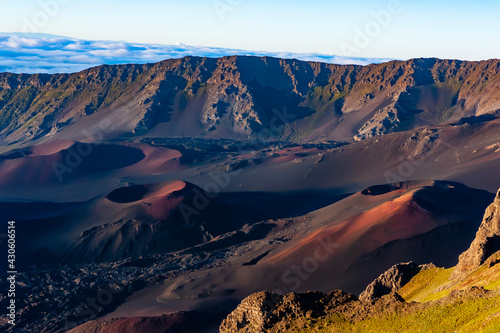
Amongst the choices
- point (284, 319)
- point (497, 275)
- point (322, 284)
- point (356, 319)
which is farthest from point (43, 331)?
point (497, 275)

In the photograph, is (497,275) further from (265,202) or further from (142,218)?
(265,202)

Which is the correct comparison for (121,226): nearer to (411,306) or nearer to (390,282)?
(390,282)

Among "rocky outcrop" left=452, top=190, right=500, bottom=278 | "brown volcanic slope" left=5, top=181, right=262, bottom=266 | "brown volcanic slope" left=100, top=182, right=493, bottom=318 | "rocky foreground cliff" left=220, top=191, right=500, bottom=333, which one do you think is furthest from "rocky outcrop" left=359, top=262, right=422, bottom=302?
"brown volcanic slope" left=5, top=181, right=262, bottom=266

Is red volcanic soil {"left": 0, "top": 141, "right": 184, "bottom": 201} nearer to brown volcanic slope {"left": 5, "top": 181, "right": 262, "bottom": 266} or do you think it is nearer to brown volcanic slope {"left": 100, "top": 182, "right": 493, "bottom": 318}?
brown volcanic slope {"left": 5, "top": 181, "right": 262, "bottom": 266}

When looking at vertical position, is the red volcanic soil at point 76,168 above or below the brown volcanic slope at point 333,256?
above

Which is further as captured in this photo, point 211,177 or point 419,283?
point 211,177

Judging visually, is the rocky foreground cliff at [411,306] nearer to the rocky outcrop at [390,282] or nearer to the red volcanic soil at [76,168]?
the rocky outcrop at [390,282]

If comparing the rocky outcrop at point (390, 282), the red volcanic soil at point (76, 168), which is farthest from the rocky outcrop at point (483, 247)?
the red volcanic soil at point (76, 168)
